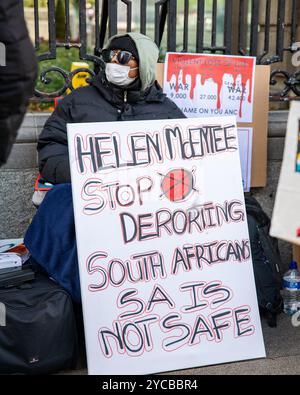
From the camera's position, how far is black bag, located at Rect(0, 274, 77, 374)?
3.41m

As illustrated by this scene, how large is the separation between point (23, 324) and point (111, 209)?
0.68 metres

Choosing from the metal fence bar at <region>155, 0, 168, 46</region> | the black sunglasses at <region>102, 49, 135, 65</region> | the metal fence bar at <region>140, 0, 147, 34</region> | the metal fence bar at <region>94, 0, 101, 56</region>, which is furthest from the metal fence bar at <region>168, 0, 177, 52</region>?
the black sunglasses at <region>102, 49, 135, 65</region>

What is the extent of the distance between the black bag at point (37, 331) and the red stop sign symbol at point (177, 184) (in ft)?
2.33

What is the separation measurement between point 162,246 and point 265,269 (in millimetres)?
846

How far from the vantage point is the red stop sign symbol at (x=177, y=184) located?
356 cm

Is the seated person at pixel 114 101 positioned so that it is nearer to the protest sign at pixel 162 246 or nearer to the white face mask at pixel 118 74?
the white face mask at pixel 118 74

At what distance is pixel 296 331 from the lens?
415 cm

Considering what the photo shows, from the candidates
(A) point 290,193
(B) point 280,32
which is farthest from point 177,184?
(B) point 280,32

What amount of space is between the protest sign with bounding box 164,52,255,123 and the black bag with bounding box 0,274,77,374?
5.18ft

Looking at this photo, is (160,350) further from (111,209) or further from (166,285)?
(111,209)

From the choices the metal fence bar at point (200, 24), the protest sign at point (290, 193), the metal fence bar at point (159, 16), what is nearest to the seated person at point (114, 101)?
the metal fence bar at point (159, 16)

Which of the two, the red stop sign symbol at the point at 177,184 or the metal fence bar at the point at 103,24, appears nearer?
the red stop sign symbol at the point at 177,184

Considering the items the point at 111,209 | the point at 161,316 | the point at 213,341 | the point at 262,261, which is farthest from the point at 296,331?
the point at 111,209

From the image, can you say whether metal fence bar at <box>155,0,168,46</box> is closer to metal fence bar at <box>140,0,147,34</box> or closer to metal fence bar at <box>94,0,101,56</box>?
metal fence bar at <box>140,0,147,34</box>
